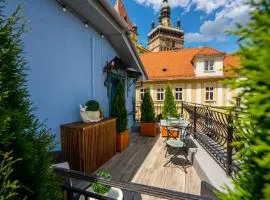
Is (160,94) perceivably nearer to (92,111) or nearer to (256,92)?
Answer: (92,111)

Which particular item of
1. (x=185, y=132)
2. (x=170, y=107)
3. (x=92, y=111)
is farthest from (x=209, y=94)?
(x=92, y=111)

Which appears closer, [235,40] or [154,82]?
[235,40]

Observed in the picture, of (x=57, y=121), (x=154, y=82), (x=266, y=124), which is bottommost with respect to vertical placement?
(x=57, y=121)

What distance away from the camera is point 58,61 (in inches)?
155

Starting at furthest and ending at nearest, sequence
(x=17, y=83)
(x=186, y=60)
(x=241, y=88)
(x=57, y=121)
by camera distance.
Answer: (x=186, y=60) < (x=57, y=121) < (x=17, y=83) < (x=241, y=88)

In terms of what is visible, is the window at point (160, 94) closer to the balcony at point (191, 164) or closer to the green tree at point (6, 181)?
the balcony at point (191, 164)

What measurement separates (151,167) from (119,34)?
4.27m

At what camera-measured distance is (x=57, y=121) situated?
13.0 ft

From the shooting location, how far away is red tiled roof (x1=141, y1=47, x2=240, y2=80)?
19.1 m

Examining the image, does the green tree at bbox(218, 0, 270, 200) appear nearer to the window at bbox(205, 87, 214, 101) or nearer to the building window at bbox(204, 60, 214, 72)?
the window at bbox(205, 87, 214, 101)

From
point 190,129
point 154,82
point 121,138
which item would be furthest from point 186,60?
point 121,138

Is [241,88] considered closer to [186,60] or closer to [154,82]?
[154,82]

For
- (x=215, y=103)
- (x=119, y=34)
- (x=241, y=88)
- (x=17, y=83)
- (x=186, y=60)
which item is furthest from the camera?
(x=186, y=60)

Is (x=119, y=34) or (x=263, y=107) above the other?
(x=119, y=34)
